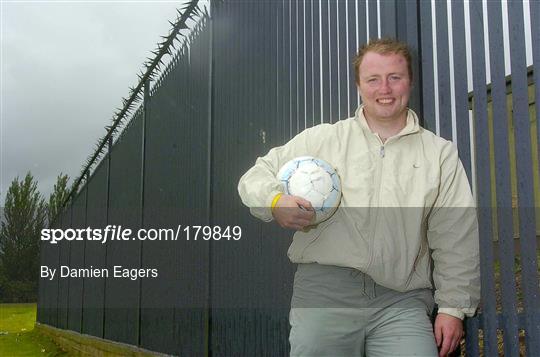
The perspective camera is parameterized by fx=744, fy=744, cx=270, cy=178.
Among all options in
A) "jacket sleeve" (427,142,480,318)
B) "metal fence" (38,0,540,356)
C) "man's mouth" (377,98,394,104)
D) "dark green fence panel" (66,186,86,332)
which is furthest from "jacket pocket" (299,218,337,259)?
"dark green fence panel" (66,186,86,332)

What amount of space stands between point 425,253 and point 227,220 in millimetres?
2833

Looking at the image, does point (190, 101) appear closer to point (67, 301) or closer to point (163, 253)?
point (163, 253)

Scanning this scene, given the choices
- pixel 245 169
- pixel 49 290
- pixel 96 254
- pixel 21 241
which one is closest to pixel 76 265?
pixel 96 254

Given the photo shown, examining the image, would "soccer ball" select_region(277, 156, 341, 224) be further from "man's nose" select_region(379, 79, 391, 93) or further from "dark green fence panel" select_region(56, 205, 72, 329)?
"dark green fence panel" select_region(56, 205, 72, 329)

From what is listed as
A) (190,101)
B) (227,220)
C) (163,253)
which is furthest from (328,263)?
(163,253)

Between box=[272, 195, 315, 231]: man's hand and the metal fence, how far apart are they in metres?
0.83

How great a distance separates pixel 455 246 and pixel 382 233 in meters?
0.28

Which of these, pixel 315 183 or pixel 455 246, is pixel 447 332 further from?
pixel 315 183

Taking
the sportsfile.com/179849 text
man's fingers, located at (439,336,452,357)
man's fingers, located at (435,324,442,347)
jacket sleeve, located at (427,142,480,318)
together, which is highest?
the sportsfile.com/179849 text

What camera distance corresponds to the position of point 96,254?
11.9 metres

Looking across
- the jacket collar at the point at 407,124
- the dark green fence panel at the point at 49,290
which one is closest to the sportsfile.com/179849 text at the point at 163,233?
the jacket collar at the point at 407,124

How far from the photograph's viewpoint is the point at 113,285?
9.73 metres

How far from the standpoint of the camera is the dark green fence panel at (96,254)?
35.4 ft

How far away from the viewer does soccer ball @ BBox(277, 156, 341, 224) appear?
2.64 metres
